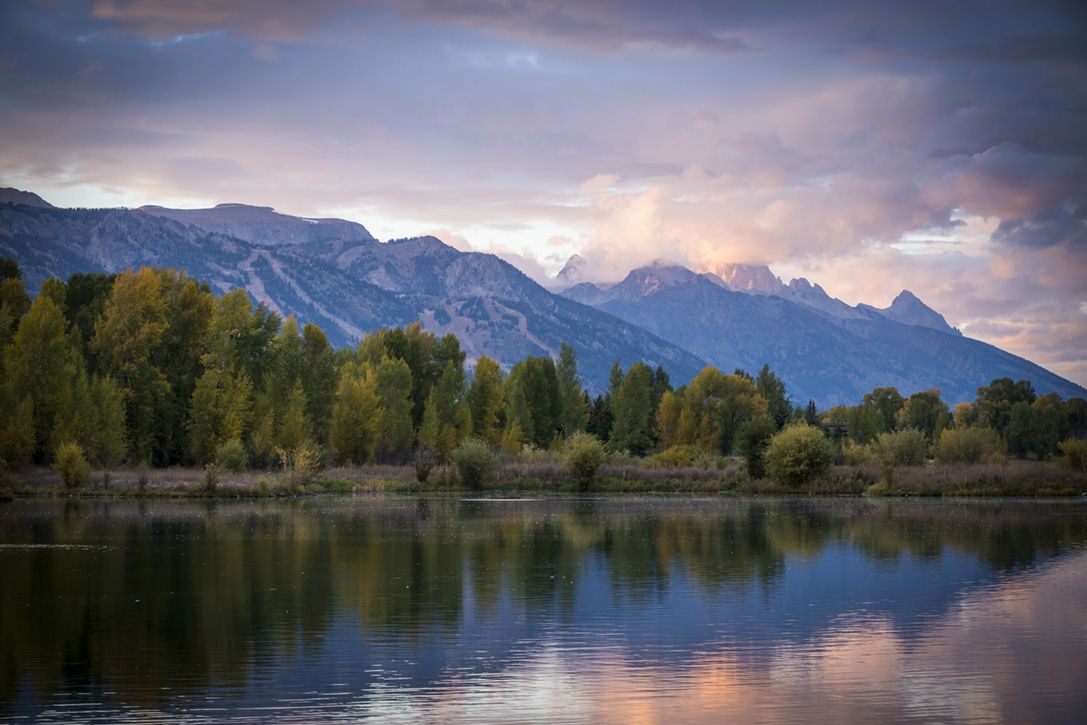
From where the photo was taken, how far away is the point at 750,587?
3206 cm

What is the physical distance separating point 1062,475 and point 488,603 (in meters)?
61.1

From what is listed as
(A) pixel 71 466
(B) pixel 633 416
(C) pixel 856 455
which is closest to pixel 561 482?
(C) pixel 856 455

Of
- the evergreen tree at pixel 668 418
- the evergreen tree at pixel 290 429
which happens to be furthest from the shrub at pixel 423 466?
the evergreen tree at pixel 668 418

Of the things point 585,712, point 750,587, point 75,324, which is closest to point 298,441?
point 75,324

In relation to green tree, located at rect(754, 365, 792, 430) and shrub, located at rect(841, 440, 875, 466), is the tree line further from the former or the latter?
green tree, located at rect(754, 365, 792, 430)

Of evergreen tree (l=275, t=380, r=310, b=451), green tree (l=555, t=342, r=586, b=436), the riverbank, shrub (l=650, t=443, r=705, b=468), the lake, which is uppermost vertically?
green tree (l=555, t=342, r=586, b=436)

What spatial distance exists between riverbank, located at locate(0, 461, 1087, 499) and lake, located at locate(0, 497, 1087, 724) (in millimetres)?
24148

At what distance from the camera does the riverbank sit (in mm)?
73688

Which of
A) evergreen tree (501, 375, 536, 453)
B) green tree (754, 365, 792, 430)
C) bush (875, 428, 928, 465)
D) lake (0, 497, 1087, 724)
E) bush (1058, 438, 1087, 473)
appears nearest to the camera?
lake (0, 497, 1087, 724)

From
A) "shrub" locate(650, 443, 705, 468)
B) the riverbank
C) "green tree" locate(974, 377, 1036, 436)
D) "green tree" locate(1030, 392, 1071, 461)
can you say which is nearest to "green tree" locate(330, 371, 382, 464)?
the riverbank

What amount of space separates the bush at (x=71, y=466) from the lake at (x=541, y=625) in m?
22.6

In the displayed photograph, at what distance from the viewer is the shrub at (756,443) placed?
8544 centimetres

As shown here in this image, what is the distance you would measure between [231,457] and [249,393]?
1012cm

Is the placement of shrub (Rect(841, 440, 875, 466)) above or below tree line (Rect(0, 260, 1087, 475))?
below
